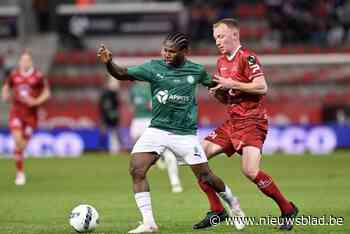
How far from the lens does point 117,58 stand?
31609 millimetres

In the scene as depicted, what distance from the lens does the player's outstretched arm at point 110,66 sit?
11.0 meters

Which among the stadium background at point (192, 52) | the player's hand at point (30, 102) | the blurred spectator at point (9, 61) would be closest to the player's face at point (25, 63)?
the player's hand at point (30, 102)

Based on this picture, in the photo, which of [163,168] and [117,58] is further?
[117,58]

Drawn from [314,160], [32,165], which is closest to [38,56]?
[32,165]

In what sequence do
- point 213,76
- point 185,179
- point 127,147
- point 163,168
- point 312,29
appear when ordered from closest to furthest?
1. point 213,76
2. point 185,179
3. point 163,168
4. point 127,147
5. point 312,29

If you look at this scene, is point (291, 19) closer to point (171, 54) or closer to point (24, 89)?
point (24, 89)

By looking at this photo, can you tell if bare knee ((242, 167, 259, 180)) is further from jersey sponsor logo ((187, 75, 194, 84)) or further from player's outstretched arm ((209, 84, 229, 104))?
jersey sponsor logo ((187, 75, 194, 84))

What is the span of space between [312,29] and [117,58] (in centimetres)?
681

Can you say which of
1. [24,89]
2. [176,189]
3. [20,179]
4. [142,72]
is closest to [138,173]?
[142,72]

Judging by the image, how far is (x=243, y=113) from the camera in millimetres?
12094

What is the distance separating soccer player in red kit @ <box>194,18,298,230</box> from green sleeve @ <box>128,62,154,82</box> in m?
0.80

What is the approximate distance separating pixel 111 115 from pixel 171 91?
18.1m

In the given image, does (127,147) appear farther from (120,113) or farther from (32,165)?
(32,165)

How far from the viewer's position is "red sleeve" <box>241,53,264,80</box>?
39.1 ft
